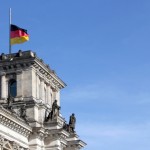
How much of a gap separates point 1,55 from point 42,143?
33.3ft

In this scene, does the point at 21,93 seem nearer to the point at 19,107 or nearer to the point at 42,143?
the point at 19,107

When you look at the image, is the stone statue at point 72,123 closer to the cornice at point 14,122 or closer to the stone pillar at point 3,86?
the stone pillar at point 3,86

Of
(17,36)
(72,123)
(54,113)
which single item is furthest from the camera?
(72,123)

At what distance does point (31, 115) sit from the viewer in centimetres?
5972

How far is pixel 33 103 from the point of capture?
60031mm

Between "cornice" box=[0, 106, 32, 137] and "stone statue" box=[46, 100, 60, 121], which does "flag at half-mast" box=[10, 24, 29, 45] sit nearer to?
"stone statue" box=[46, 100, 60, 121]

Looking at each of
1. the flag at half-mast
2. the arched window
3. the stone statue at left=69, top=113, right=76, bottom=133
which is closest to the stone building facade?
the arched window

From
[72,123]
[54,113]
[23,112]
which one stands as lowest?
[23,112]

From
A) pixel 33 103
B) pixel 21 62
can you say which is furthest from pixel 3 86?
pixel 33 103

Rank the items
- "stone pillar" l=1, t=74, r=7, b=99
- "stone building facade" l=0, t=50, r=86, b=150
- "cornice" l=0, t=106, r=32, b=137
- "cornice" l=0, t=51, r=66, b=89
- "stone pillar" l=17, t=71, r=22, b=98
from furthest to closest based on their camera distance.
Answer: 1. "stone pillar" l=1, t=74, r=7, b=99
2. "cornice" l=0, t=51, r=66, b=89
3. "stone pillar" l=17, t=71, r=22, b=98
4. "stone building facade" l=0, t=50, r=86, b=150
5. "cornice" l=0, t=106, r=32, b=137

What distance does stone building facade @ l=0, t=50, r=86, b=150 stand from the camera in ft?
190

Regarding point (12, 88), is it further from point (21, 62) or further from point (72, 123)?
point (72, 123)

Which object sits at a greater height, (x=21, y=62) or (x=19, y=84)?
(x=21, y=62)

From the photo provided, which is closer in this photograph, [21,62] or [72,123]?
[21,62]
